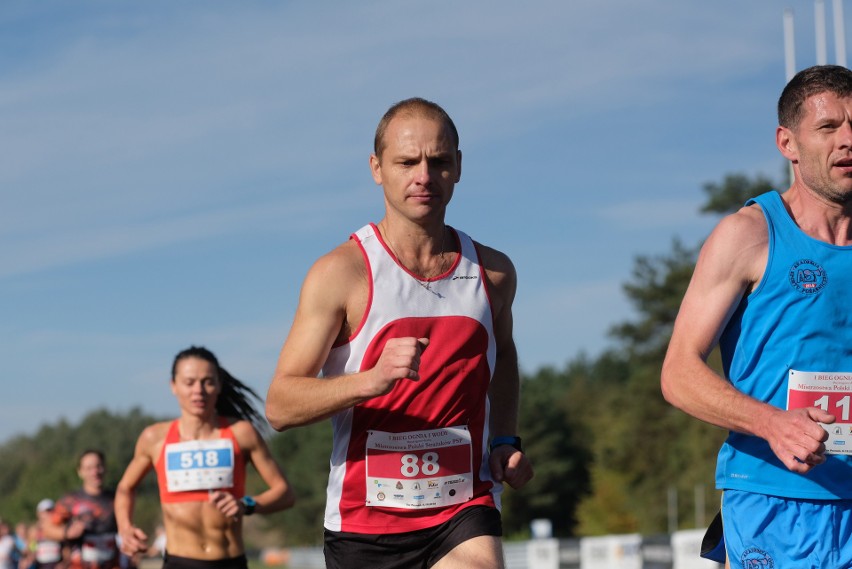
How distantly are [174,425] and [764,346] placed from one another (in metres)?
6.21

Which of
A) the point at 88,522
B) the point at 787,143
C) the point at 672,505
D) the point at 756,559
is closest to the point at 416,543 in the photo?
the point at 756,559

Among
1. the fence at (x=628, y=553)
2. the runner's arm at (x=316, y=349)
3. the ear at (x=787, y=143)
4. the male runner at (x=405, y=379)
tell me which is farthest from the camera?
the fence at (x=628, y=553)

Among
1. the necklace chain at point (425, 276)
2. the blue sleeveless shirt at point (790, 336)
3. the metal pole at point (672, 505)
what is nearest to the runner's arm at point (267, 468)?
the necklace chain at point (425, 276)

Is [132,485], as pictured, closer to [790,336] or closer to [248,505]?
[248,505]

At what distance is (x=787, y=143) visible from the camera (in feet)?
17.1

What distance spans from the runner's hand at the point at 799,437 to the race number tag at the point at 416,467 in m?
1.65

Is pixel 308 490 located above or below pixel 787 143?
below

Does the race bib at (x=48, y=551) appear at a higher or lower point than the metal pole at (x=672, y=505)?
higher

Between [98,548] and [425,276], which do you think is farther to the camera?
[98,548]

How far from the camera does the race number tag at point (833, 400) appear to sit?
4.90 metres

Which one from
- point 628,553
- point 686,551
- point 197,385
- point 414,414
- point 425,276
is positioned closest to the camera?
point 414,414

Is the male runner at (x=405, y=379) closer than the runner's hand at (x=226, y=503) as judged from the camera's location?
Yes

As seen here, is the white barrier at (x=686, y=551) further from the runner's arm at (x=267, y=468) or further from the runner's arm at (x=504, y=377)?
the runner's arm at (x=504, y=377)

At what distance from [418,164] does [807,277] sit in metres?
1.71
